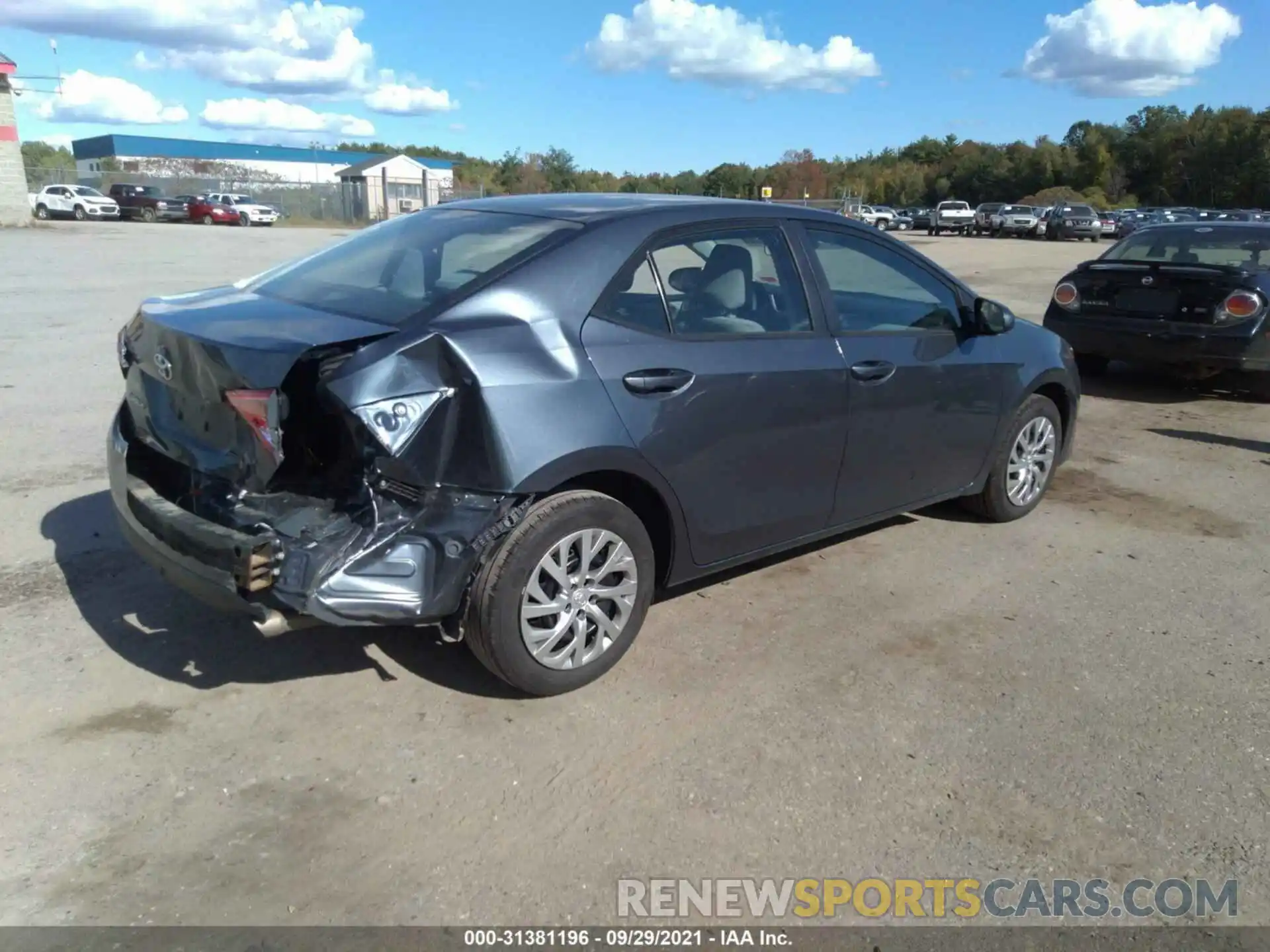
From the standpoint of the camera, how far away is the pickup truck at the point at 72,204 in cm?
4238

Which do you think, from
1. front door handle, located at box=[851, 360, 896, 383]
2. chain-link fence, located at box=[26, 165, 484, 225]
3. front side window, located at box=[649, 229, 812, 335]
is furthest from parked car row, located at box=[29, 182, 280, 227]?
front door handle, located at box=[851, 360, 896, 383]

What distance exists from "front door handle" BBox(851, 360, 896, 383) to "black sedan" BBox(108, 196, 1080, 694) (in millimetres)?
13

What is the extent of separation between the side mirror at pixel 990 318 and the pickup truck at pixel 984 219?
4865 cm

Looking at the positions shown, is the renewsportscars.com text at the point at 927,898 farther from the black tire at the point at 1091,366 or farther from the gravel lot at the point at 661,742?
the black tire at the point at 1091,366

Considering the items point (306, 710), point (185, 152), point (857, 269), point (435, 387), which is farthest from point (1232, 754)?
point (185, 152)

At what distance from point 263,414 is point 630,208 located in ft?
5.53

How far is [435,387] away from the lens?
3164mm

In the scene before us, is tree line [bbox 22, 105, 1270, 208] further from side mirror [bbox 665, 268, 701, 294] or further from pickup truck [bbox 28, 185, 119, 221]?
side mirror [bbox 665, 268, 701, 294]

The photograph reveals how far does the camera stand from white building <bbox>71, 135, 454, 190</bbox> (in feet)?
244

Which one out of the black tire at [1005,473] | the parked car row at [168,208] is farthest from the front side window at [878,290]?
the parked car row at [168,208]

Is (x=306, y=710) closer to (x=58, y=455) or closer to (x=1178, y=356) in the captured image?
(x=58, y=455)

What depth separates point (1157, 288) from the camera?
861cm

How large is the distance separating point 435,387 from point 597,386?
1.92 feet

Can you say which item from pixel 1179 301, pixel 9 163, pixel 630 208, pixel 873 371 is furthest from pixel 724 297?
pixel 9 163
